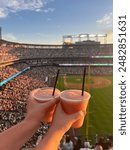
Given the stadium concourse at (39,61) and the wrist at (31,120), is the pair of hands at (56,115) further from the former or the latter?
the stadium concourse at (39,61)

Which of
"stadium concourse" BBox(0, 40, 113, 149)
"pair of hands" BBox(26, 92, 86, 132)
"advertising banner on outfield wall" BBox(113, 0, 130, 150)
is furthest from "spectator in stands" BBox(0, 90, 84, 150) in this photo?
"stadium concourse" BBox(0, 40, 113, 149)

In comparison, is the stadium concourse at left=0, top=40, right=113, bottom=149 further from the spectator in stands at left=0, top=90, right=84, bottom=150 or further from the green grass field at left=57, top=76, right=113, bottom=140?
the spectator in stands at left=0, top=90, right=84, bottom=150

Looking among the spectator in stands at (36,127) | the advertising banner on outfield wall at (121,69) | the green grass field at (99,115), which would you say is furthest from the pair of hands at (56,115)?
the green grass field at (99,115)

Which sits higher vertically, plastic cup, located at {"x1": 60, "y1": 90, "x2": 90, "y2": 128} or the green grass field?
plastic cup, located at {"x1": 60, "y1": 90, "x2": 90, "y2": 128}

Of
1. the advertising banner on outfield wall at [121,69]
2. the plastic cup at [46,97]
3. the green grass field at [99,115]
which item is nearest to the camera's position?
the plastic cup at [46,97]

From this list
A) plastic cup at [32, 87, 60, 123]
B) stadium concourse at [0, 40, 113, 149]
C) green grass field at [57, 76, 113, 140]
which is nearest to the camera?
plastic cup at [32, 87, 60, 123]

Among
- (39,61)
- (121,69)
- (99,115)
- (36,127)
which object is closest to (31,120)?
(36,127)

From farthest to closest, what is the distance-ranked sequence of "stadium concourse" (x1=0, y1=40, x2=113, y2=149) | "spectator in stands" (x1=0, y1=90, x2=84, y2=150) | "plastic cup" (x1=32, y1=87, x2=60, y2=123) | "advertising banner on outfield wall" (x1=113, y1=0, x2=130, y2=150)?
"stadium concourse" (x1=0, y1=40, x2=113, y2=149) < "advertising banner on outfield wall" (x1=113, y1=0, x2=130, y2=150) < "plastic cup" (x1=32, y1=87, x2=60, y2=123) < "spectator in stands" (x1=0, y1=90, x2=84, y2=150)
